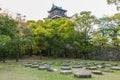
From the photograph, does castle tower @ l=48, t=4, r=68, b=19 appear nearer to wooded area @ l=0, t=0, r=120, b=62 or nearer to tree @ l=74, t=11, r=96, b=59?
wooded area @ l=0, t=0, r=120, b=62

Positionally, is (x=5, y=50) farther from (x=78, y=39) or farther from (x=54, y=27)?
(x=78, y=39)

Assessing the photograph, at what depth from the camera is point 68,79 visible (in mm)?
9070

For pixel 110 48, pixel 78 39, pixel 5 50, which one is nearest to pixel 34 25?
pixel 78 39

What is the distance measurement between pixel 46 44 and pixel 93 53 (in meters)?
7.56

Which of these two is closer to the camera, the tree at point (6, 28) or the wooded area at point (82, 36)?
the tree at point (6, 28)

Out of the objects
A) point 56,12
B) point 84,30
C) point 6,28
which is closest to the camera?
point 6,28

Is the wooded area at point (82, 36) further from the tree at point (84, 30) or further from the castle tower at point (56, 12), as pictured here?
the castle tower at point (56, 12)

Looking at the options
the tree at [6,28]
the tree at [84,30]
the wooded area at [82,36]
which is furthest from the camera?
the tree at [84,30]

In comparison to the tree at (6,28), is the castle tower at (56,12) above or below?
above

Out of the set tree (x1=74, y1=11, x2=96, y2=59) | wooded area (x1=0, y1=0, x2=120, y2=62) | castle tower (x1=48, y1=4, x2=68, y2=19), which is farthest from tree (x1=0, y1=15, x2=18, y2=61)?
castle tower (x1=48, y1=4, x2=68, y2=19)

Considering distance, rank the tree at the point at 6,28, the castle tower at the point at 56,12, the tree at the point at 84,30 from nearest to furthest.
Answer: the tree at the point at 6,28 → the tree at the point at 84,30 → the castle tower at the point at 56,12

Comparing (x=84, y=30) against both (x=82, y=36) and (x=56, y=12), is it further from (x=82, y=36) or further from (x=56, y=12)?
(x=56, y=12)

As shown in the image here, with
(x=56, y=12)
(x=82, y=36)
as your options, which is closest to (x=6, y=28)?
(x=82, y=36)

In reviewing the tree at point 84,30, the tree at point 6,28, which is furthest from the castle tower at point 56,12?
the tree at point 6,28
